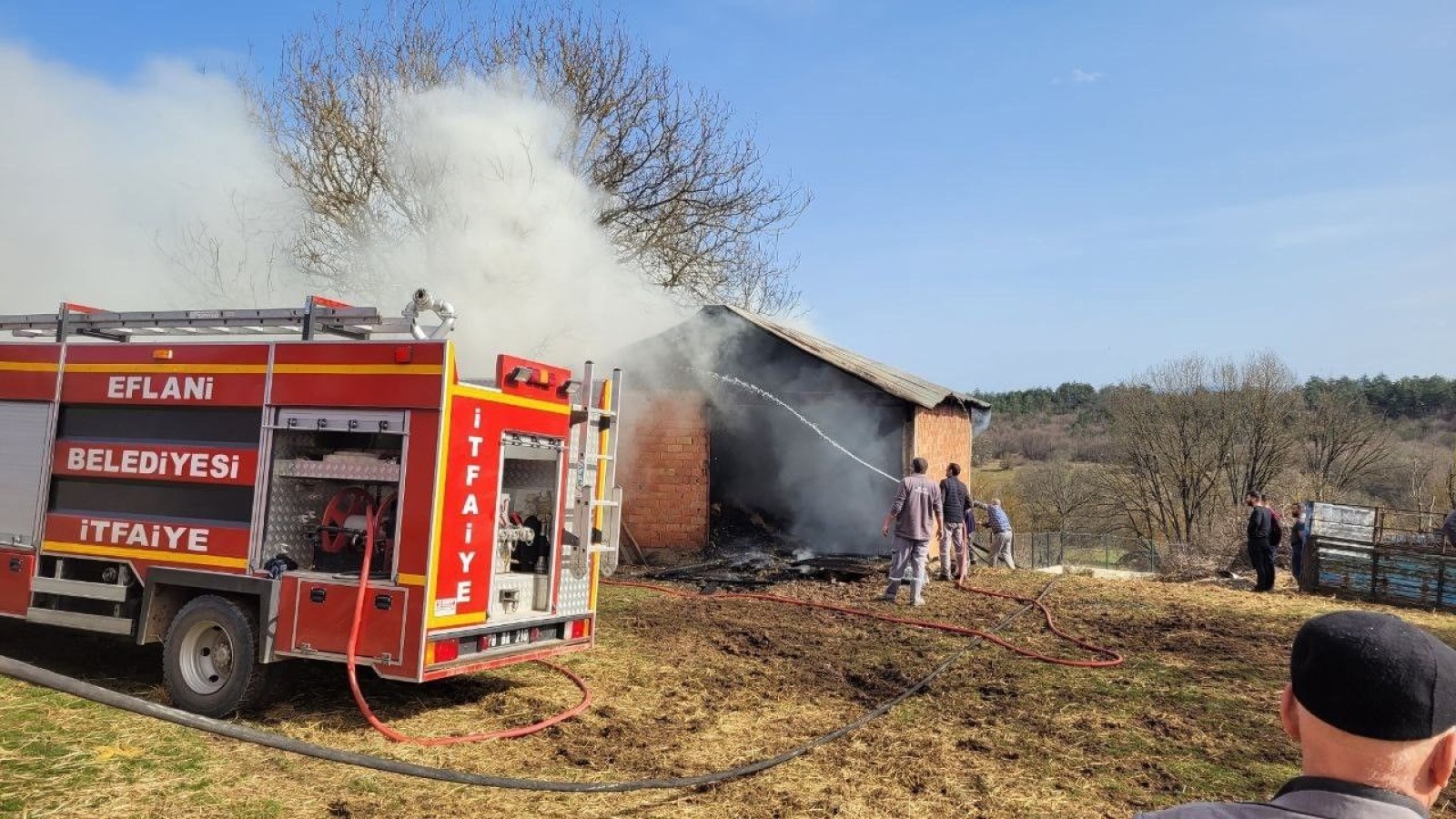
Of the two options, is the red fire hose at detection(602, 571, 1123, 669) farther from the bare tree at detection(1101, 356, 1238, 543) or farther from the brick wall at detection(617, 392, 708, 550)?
the bare tree at detection(1101, 356, 1238, 543)

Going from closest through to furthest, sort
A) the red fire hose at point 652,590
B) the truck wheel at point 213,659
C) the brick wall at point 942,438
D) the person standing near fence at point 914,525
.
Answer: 1. the red fire hose at point 652,590
2. the truck wheel at point 213,659
3. the person standing near fence at point 914,525
4. the brick wall at point 942,438

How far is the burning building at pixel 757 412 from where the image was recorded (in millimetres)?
16703

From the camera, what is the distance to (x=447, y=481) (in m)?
6.12

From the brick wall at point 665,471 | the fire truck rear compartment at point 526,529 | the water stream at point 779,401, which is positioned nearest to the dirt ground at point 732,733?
the fire truck rear compartment at point 526,529

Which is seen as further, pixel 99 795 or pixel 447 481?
pixel 447 481

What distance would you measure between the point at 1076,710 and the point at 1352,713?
6.07m

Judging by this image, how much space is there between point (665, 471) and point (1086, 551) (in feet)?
64.7

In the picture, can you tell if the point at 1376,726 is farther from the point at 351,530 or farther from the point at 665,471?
the point at 665,471

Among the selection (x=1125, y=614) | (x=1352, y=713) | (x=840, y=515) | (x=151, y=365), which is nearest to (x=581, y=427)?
(x=151, y=365)

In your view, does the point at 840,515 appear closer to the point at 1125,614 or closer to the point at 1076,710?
the point at 1125,614

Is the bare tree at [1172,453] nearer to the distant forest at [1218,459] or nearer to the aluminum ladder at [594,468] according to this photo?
the distant forest at [1218,459]

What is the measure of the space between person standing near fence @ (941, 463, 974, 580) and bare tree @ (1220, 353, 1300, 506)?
35063 millimetres

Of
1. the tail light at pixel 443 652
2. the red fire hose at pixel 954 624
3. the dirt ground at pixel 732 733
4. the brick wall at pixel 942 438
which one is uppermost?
the brick wall at pixel 942 438

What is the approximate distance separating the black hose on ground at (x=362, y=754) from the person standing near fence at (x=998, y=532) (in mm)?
12911
